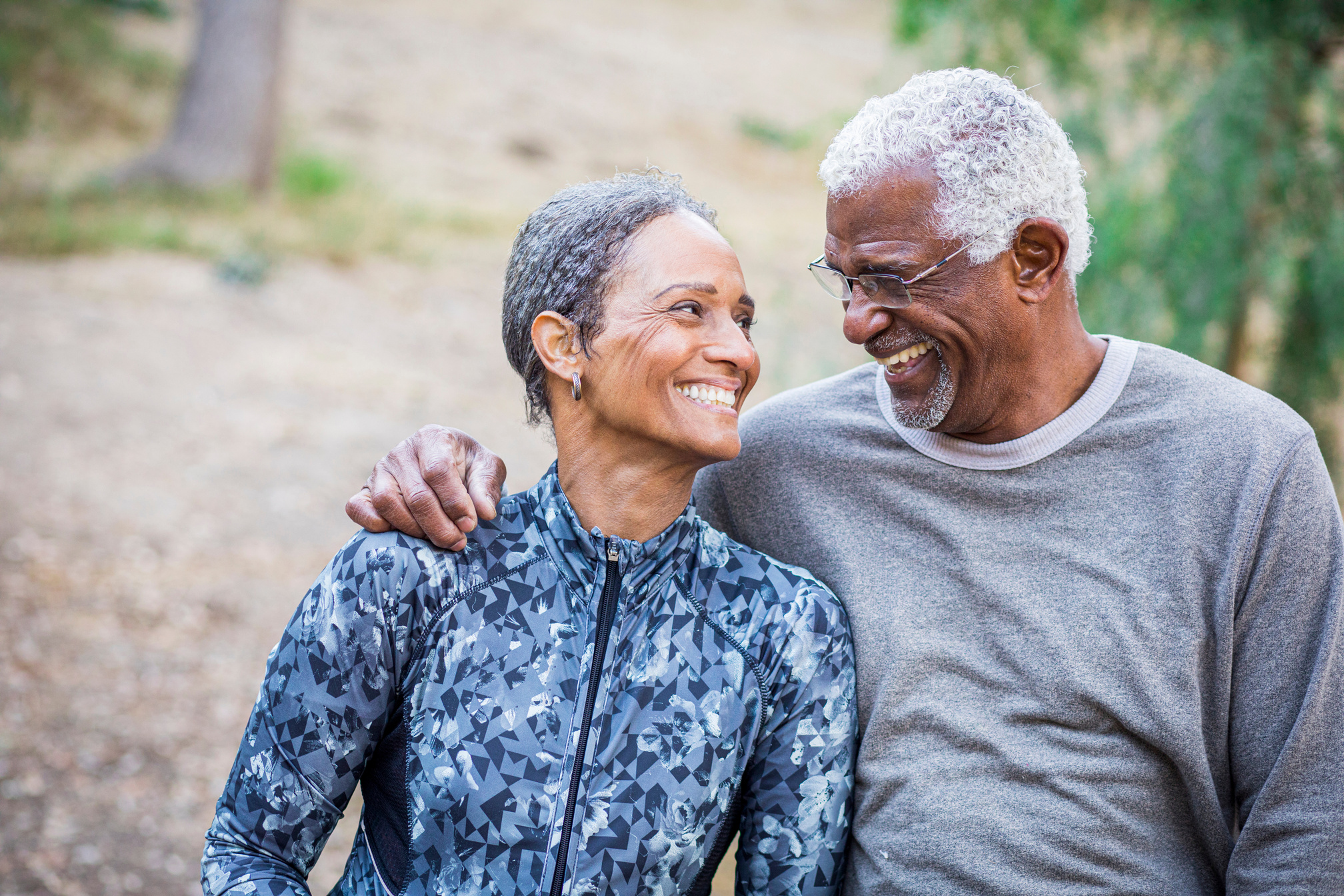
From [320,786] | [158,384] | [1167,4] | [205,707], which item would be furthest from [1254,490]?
[158,384]

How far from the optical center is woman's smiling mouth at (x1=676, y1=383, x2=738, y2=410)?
196 centimetres

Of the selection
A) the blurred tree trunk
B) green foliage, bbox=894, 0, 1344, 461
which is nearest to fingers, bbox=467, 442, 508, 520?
green foliage, bbox=894, 0, 1344, 461

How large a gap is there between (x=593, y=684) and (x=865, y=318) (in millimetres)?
829

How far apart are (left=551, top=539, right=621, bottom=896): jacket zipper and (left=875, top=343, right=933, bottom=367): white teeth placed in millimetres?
658

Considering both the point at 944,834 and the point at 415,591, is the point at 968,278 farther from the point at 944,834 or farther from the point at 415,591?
the point at 415,591

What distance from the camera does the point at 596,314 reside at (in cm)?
197

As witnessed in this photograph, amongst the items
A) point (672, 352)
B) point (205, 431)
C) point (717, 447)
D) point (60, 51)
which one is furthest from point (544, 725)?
point (60, 51)

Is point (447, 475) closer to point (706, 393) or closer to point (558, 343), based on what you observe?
point (558, 343)

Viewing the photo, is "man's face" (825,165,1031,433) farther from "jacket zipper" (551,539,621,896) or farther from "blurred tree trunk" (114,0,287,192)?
"blurred tree trunk" (114,0,287,192)

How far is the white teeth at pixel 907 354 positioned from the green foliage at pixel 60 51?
12.6m

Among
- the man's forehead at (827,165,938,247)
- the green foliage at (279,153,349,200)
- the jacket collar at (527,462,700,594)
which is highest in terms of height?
the green foliage at (279,153,349,200)

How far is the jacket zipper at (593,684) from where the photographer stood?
5.93ft

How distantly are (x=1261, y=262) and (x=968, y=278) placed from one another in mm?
2252

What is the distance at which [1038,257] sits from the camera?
2.14m
